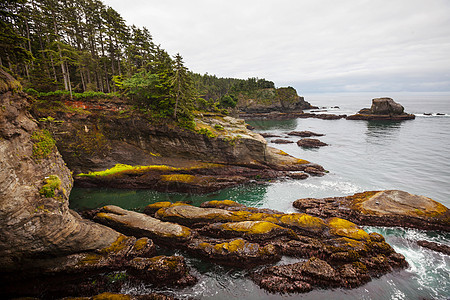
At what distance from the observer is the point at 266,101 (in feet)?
390

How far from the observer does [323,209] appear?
21844 mm

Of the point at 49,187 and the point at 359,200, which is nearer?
the point at 49,187

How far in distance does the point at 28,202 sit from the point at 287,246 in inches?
718

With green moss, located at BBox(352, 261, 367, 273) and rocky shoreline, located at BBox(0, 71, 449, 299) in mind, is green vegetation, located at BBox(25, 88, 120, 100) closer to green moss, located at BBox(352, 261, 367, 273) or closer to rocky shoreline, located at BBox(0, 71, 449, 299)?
rocky shoreline, located at BBox(0, 71, 449, 299)

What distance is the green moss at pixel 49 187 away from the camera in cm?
1250

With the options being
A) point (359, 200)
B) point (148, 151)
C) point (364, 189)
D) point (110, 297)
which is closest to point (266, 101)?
point (364, 189)

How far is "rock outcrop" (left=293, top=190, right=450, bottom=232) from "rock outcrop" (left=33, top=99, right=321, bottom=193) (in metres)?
11.2

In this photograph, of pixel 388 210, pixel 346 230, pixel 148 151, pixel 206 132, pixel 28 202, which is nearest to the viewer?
Result: pixel 28 202

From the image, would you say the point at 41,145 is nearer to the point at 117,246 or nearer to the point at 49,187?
the point at 49,187

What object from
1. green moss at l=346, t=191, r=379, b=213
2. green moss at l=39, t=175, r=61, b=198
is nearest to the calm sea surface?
A: green moss at l=346, t=191, r=379, b=213

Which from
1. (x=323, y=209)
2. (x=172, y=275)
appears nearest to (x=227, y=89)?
(x=323, y=209)

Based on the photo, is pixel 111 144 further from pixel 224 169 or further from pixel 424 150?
pixel 424 150

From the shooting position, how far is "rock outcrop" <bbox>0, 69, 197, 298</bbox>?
443 inches

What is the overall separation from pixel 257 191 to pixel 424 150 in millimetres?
44767
